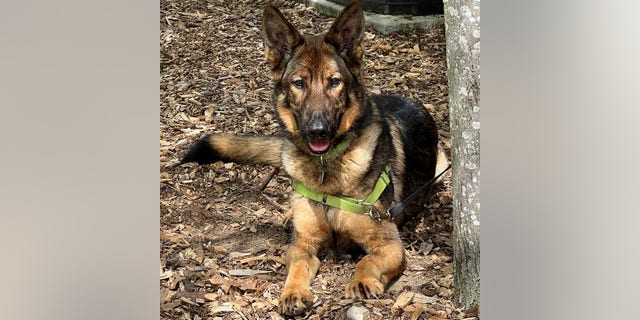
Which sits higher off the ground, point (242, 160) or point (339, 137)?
point (339, 137)

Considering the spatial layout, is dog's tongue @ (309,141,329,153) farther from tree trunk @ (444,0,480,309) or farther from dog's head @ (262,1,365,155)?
tree trunk @ (444,0,480,309)

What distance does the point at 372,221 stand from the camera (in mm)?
2545

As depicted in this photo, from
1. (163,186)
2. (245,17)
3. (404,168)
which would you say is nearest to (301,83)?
(404,168)

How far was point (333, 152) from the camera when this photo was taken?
2543 millimetres

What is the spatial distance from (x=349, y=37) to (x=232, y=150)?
1.02 metres

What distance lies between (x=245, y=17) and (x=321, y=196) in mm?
1777

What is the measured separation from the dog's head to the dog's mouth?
15mm

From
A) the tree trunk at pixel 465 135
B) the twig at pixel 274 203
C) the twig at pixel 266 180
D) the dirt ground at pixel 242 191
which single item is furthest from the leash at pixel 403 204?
the twig at pixel 266 180

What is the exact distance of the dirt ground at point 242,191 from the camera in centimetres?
238

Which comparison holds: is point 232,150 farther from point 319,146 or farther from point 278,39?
point 278,39

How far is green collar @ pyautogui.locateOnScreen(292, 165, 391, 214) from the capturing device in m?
2.54

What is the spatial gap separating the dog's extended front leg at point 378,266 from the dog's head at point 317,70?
420mm

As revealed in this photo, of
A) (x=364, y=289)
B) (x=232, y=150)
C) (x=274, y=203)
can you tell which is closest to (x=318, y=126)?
(x=364, y=289)

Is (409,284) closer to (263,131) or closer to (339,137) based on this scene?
(339,137)
